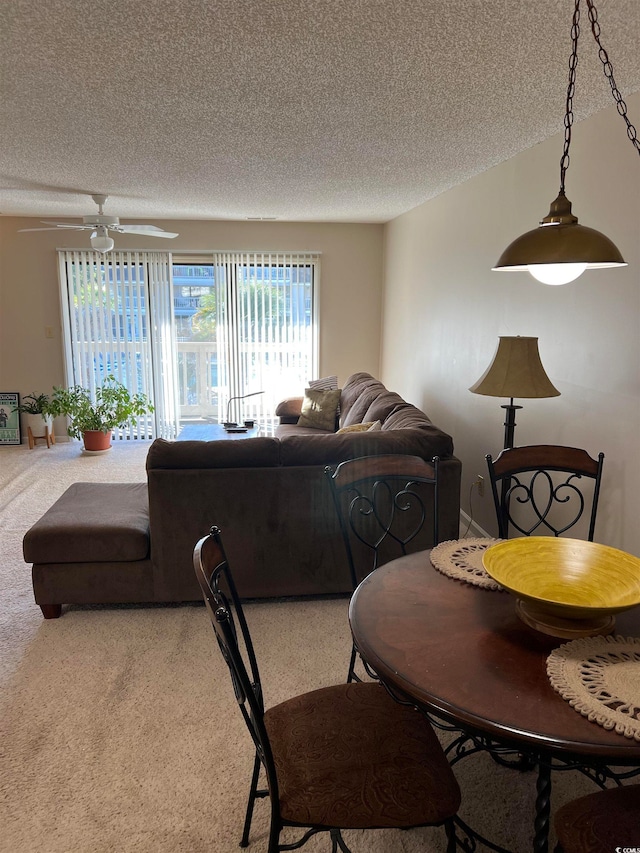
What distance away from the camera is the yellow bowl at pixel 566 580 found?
1316 millimetres

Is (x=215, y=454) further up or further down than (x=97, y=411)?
further up

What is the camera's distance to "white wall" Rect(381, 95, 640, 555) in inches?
96.7

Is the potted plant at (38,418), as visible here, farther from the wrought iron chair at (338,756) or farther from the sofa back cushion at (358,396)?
the wrought iron chair at (338,756)

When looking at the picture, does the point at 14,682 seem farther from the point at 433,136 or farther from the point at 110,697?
the point at 433,136

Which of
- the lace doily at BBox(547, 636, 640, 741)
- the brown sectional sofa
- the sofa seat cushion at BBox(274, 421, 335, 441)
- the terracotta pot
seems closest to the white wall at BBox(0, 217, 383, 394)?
the terracotta pot

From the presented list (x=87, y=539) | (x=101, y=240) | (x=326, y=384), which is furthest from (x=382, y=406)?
(x=101, y=240)

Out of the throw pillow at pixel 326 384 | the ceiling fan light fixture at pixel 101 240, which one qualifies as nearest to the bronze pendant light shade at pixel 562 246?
the ceiling fan light fixture at pixel 101 240

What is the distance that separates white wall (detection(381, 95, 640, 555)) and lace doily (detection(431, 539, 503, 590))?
3.21ft

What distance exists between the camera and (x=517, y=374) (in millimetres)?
2650

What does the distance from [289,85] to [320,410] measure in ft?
11.7

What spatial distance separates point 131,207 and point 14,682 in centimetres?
445

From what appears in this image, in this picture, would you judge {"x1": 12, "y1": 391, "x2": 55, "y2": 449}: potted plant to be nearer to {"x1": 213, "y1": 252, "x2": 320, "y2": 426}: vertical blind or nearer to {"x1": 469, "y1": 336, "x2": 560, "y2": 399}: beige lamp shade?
{"x1": 213, "y1": 252, "x2": 320, "y2": 426}: vertical blind

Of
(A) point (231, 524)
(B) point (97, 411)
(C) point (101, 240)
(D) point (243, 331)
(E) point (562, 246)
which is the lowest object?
(A) point (231, 524)

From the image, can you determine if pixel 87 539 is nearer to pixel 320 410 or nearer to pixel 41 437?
pixel 320 410
